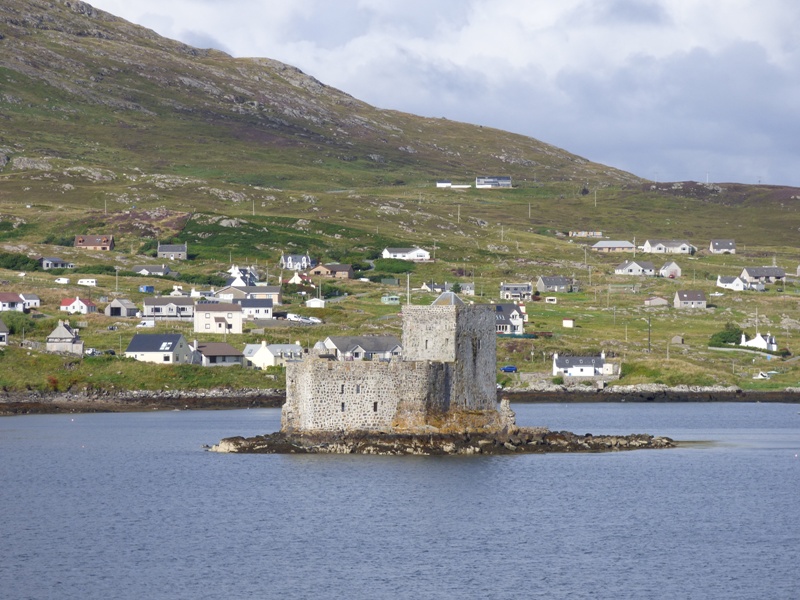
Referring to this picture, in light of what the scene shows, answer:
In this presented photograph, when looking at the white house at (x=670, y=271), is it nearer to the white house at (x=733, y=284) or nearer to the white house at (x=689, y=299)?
the white house at (x=733, y=284)

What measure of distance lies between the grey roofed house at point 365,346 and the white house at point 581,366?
14.1 meters

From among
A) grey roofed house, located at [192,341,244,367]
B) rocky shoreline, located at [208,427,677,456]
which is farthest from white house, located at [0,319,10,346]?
rocky shoreline, located at [208,427,677,456]

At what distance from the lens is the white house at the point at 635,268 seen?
185 m

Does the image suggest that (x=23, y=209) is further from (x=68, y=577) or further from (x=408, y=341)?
(x=68, y=577)

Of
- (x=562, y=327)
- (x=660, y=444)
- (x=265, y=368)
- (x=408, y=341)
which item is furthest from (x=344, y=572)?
(x=562, y=327)

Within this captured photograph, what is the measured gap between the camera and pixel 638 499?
50000mm

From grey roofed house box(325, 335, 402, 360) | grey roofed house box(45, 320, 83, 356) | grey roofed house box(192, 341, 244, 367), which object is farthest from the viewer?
grey roofed house box(192, 341, 244, 367)

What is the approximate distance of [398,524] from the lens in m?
44.8

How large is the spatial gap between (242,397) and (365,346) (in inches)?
456

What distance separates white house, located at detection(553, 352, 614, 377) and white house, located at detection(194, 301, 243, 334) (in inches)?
1231

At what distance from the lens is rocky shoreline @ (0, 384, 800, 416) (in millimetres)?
95625

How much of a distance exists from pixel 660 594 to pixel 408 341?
24.9 meters

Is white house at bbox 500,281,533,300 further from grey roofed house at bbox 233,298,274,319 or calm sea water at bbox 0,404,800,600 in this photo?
calm sea water at bbox 0,404,800,600

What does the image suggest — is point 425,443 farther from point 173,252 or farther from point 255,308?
point 173,252
